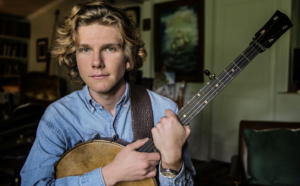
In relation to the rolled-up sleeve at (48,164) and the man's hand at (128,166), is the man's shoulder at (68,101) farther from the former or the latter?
the man's hand at (128,166)

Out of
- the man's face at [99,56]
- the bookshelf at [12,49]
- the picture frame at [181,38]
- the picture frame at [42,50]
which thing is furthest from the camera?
the picture frame at [42,50]

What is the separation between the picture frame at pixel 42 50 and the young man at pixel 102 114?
197 inches

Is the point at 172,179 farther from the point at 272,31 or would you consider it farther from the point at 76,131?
the point at 272,31

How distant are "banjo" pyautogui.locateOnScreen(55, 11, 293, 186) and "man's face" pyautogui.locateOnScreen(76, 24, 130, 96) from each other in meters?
0.26

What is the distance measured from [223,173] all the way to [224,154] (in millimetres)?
408

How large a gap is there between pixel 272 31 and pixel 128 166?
84 centimetres

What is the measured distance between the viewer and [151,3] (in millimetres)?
4137

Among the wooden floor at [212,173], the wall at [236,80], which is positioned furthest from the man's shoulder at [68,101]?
the wall at [236,80]

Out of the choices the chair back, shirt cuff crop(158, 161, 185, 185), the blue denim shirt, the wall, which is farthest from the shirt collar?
the wall

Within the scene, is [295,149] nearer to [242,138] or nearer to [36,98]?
[242,138]

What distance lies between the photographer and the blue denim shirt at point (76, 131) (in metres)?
0.99

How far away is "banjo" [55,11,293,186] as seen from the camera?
3.36ft

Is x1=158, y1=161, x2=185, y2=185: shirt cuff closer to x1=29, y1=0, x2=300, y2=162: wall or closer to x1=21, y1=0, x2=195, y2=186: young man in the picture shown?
x1=21, y1=0, x2=195, y2=186: young man

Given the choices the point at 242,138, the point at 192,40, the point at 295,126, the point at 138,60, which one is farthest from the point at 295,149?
the point at 192,40
